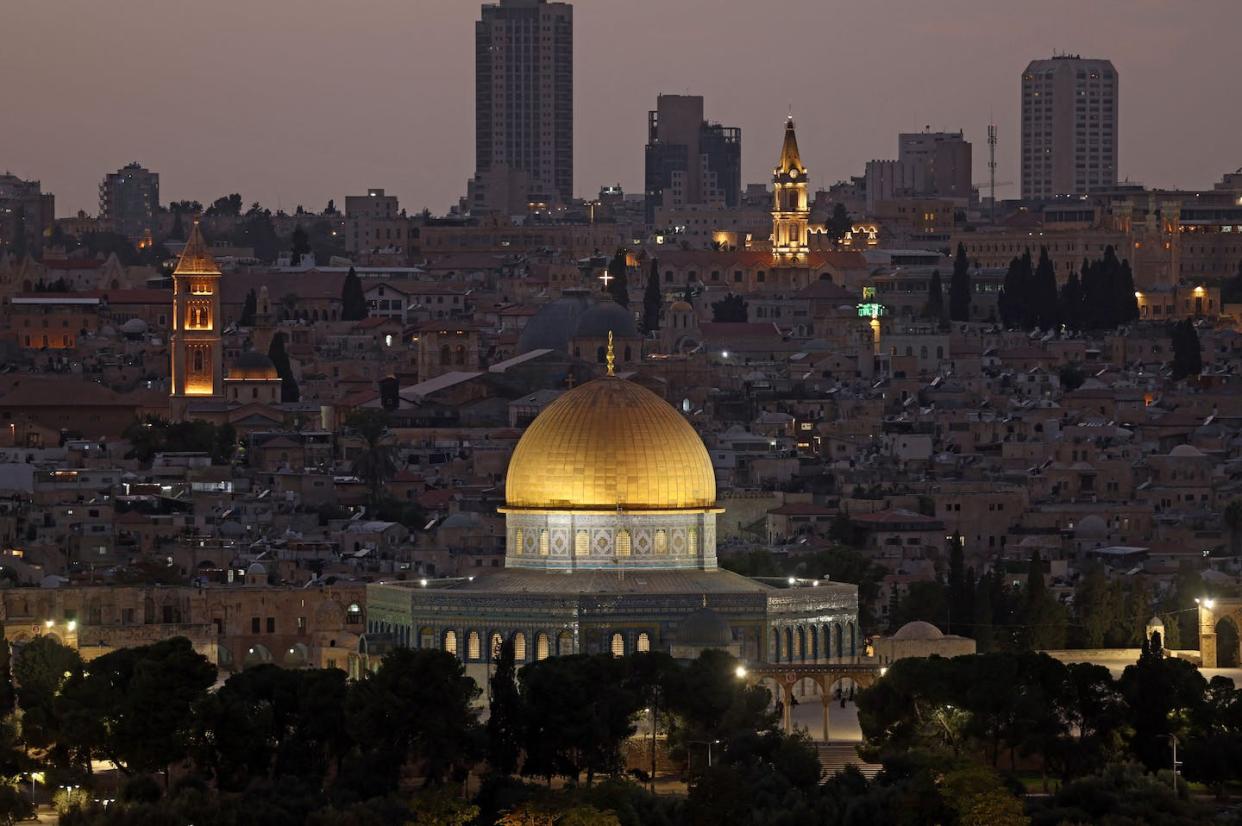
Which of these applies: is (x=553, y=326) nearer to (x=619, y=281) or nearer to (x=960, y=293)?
(x=619, y=281)

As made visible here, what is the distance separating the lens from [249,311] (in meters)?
149

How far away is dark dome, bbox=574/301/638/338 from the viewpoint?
427 ft

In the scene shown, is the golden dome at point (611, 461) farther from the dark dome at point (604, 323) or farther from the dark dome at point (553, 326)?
the dark dome at point (553, 326)

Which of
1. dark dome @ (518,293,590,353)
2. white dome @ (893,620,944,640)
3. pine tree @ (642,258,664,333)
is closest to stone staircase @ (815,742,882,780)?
white dome @ (893,620,944,640)

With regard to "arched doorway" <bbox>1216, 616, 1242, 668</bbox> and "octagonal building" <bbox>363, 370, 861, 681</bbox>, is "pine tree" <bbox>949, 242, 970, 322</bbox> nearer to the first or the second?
"arched doorway" <bbox>1216, 616, 1242, 668</bbox>

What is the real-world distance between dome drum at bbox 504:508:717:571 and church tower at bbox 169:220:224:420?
167 ft

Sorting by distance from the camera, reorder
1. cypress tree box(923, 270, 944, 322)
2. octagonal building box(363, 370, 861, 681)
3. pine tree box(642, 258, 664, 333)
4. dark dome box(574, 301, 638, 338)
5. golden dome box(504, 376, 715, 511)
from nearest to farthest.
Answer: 1. octagonal building box(363, 370, 861, 681)
2. golden dome box(504, 376, 715, 511)
3. dark dome box(574, 301, 638, 338)
4. pine tree box(642, 258, 664, 333)
5. cypress tree box(923, 270, 944, 322)

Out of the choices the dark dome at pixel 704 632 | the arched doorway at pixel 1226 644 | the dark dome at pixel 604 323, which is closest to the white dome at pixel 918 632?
the dark dome at pixel 704 632

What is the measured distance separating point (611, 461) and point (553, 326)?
62405mm

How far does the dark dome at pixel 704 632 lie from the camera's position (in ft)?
230

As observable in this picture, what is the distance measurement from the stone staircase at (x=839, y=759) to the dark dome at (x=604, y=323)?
63.2m

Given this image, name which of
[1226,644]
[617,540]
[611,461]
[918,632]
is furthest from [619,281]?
[918,632]

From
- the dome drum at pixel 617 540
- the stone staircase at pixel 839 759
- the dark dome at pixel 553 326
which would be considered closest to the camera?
the stone staircase at pixel 839 759

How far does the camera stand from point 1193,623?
255 ft
